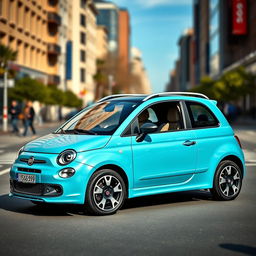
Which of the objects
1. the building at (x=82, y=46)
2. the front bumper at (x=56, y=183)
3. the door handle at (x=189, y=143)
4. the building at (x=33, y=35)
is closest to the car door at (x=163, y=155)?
the door handle at (x=189, y=143)

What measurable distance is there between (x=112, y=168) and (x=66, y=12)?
78.5m

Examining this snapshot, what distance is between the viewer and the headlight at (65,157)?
7.52 m

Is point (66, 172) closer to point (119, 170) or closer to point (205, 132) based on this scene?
point (119, 170)

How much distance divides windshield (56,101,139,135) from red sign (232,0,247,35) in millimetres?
76070

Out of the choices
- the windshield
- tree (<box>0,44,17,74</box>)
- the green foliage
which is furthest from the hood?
the green foliage

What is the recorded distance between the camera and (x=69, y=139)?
788 cm

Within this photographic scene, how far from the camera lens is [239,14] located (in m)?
82.4

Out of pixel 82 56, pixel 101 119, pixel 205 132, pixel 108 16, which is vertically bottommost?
pixel 205 132

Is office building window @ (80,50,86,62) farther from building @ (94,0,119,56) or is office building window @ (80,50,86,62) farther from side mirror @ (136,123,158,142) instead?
side mirror @ (136,123,158,142)

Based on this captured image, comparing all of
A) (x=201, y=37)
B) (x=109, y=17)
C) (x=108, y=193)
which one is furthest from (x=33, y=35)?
(x=109, y=17)

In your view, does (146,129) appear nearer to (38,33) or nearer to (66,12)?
(38,33)

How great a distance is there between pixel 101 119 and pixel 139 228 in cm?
205

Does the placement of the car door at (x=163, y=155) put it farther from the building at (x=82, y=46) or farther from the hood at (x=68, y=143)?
the building at (x=82, y=46)

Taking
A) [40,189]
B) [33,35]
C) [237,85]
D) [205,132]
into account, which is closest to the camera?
[40,189]
